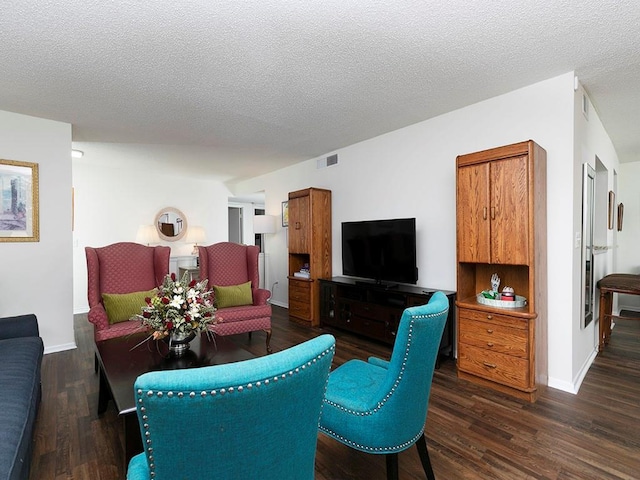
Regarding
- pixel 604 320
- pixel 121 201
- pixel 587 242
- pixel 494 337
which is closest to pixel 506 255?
pixel 494 337

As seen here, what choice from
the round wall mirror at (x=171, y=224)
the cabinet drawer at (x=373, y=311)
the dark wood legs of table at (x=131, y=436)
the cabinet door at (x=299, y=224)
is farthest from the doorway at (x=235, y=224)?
the dark wood legs of table at (x=131, y=436)

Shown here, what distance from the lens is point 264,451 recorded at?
866 mm

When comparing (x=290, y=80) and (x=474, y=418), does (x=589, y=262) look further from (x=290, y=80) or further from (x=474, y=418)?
(x=290, y=80)

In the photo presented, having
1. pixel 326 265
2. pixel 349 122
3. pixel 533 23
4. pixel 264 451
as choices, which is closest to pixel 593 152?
pixel 533 23

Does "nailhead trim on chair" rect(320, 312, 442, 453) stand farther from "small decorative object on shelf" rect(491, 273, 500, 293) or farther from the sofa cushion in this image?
"small decorative object on shelf" rect(491, 273, 500, 293)

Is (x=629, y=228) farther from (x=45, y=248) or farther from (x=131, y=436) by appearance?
(x=45, y=248)

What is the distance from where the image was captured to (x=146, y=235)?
19.0 ft

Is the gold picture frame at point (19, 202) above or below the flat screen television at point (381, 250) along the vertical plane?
above

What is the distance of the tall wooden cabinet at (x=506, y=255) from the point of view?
8.05ft

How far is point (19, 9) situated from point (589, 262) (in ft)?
15.3

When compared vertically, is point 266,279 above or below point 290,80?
below

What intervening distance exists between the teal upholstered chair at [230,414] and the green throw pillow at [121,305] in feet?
8.25

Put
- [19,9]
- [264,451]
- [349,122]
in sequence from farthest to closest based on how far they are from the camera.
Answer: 1. [349,122]
2. [19,9]
3. [264,451]

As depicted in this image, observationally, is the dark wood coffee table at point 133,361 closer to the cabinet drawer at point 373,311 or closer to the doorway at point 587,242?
the cabinet drawer at point 373,311
